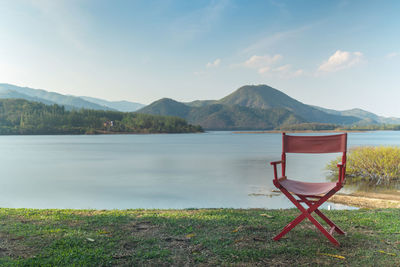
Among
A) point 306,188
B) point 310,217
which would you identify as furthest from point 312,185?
point 310,217

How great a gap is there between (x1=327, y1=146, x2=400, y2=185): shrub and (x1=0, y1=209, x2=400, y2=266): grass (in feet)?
26.0

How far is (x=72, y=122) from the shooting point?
11294 cm

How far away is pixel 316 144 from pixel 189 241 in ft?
6.14

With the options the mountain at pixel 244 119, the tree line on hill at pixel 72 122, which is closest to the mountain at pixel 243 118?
the mountain at pixel 244 119

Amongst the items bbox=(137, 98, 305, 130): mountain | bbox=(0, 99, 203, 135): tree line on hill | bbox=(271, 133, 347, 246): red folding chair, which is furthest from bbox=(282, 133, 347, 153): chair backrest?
bbox=(137, 98, 305, 130): mountain

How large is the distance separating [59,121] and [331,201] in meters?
119

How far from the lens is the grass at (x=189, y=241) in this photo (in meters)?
2.85

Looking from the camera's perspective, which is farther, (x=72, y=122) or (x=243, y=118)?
(x=243, y=118)

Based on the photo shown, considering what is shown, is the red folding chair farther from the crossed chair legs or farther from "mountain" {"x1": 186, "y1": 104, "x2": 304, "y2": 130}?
"mountain" {"x1": 186, "y1": 104, "x2": 304, "y2": 130}

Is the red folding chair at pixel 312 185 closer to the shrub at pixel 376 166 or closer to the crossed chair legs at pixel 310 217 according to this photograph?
the crossed chair legs at pixel 310 217

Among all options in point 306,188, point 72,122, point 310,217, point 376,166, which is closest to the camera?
point 310,217

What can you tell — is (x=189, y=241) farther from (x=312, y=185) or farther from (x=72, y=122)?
(x=72, y=122)

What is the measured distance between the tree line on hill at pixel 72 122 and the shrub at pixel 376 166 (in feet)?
351

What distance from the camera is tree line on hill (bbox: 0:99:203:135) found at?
107m
